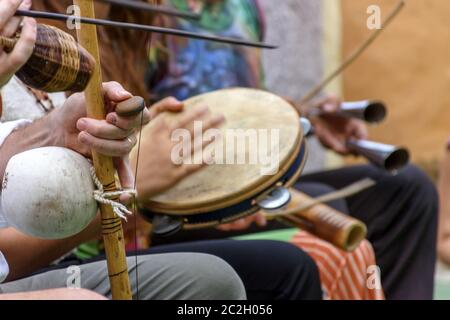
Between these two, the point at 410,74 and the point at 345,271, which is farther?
the point at 410,74

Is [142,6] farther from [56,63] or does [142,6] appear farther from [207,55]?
[207,55]

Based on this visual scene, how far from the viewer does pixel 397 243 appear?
6.61 ft

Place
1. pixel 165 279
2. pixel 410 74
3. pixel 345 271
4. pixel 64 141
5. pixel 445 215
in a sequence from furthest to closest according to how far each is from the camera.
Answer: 1. pixel 410 74
2. pixel 445 215
3. pixel 345 271
4. pixel 165 279
5. pixel 64 141

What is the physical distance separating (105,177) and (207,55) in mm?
1214

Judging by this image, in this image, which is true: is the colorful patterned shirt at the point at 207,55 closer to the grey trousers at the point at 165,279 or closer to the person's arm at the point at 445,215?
the person's arm at the point at 445,215

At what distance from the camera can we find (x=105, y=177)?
100cm

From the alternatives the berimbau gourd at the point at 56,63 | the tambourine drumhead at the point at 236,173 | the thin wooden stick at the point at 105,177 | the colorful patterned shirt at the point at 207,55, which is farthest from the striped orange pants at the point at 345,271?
the berimbau gourd at the point at 56,63

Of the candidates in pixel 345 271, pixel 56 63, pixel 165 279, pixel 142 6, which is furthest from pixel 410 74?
pixel 56 63

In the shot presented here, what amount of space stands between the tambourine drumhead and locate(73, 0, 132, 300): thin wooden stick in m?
0.39

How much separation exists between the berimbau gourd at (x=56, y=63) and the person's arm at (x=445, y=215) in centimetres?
173

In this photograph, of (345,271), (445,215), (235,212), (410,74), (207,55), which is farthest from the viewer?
(410,74)

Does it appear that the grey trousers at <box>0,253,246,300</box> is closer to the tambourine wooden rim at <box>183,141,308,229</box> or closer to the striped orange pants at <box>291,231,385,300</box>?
the tambourine wooden rim at <box>183,141,308,229</box>
